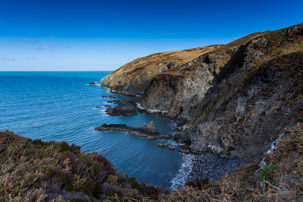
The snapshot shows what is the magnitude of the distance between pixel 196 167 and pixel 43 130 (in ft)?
105

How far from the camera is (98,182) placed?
8.47 m

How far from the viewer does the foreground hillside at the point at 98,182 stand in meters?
4.68

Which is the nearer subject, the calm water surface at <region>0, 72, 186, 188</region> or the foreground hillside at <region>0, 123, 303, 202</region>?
the foreground hillside at <region>0, 123, 303, 202</region>

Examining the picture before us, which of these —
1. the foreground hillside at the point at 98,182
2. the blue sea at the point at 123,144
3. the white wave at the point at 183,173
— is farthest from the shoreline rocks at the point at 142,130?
the foreground hillside at the point at 98,182

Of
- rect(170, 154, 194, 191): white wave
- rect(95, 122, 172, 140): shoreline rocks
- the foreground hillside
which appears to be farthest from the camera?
rect(95, 122, 172, 140): shoreline rocks

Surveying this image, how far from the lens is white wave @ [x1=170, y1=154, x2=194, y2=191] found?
20141 mm

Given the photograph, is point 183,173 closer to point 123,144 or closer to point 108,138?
point 123,144

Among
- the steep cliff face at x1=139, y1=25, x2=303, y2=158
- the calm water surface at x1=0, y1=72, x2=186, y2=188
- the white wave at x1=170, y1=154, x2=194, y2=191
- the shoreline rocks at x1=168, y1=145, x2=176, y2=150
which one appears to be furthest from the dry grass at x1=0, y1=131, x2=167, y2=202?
the shoreline rocks at x1=168, y1=145, x2=176, y2=150

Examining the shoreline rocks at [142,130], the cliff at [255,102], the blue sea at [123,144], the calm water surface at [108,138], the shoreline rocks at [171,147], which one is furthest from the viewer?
the shoreline rocks at [142,130]

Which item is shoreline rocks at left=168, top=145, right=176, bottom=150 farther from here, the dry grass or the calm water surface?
the dry grass

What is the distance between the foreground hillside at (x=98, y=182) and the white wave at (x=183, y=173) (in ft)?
33.7

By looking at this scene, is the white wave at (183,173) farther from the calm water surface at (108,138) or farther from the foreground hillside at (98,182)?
the foreground hillside at (98,182)

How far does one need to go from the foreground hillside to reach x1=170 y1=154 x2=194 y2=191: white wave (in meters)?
10.3

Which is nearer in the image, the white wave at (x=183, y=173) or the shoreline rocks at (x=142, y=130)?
the white wave at (x=183, y=173)
